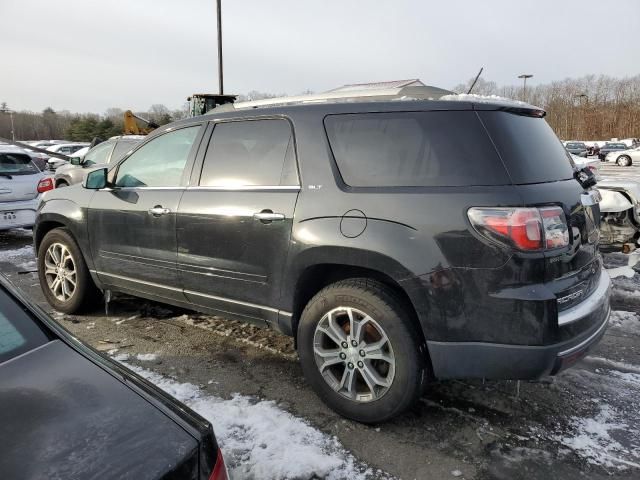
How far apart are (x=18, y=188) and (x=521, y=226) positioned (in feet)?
26.9

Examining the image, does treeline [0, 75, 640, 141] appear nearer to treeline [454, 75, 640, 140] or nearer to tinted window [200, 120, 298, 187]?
treeline [454, 75, 640, 140]

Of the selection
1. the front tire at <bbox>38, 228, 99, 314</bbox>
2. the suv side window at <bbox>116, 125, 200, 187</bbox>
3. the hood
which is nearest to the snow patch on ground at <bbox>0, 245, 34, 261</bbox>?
the front tire at <bbox>38, 228, 99, 314</bbox>

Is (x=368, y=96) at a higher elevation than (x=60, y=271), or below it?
higher

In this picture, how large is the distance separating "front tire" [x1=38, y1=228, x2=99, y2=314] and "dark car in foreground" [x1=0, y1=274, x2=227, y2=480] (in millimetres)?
2913

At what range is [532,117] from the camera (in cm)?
290

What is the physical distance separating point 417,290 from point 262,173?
132 cm

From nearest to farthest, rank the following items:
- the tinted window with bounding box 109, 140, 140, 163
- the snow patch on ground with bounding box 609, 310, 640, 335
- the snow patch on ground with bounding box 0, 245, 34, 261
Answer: the snow patch on ground with bounding box 609, 310, 640, 335
the snow patch on ground with bounding box 0, 245, 34, 261
the tinted window with bounding box 109, 140, 140, 163

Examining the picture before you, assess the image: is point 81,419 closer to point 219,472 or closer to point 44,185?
point 219,472

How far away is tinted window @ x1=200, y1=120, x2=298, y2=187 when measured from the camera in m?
3.12

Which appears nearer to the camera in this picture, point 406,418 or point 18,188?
point 406,418

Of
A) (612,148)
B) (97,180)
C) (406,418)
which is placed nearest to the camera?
(406,418)

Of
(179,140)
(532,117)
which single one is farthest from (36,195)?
(532,117)

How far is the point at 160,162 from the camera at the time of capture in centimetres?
392

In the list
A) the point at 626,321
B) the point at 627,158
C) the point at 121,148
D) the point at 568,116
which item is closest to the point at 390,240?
the point at 626,321
